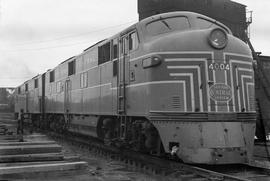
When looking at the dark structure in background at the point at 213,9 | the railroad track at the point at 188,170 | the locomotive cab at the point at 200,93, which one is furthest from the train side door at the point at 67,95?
the dark structure in background at the point at 213,9

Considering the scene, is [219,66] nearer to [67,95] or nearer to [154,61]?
[154,61]

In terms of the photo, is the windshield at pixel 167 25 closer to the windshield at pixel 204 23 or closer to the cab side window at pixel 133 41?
the windshield at pixel 204 23

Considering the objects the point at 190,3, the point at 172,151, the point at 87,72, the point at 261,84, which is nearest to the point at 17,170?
the point at 172,151

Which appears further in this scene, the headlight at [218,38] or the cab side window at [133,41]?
the cab side window at [133,41]

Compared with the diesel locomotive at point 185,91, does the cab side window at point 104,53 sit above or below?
above

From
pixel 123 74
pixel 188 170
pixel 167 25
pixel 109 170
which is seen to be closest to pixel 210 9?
pixel 123 74

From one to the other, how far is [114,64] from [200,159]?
4.74 metres

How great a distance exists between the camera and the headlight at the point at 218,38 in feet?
31.5

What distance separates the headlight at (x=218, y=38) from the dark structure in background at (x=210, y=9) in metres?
19.5

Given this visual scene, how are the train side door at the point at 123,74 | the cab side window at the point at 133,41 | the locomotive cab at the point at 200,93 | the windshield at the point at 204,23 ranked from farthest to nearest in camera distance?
the train side door at the point at 123,74 < the cab side window at the point at 133,41 < the windshield at the point at 204,23 < the locomotive cab at the point at 200,93

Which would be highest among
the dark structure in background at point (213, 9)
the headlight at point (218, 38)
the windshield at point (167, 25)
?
the dark structure in background at point (213, 9)

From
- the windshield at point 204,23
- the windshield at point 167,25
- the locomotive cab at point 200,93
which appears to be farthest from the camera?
the windshield at point 204,23

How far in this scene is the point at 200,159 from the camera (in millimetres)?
8789

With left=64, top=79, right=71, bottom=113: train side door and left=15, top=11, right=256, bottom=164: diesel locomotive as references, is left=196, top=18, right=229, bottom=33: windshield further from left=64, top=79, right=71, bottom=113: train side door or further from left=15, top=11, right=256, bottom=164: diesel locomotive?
left=64, top=79, right=71, bottom=113: train side door
